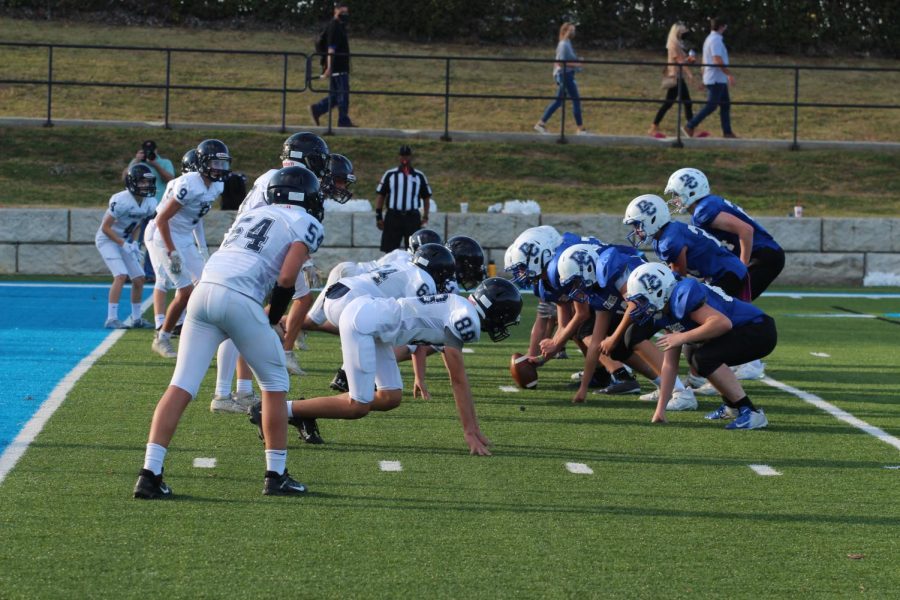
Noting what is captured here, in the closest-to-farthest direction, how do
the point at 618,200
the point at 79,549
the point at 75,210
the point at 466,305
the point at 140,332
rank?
the point at 79,549
the point at 466,305
the point at 140,332
the point at 75,210
the point at 618,200

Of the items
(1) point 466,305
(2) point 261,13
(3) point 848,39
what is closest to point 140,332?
(1) point 466,305

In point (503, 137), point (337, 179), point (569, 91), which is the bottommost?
point (337, 179)

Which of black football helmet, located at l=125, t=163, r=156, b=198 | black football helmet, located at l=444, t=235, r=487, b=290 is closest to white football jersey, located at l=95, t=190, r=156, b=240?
black football helmet, located at l=125, t=163, r=156, b=198

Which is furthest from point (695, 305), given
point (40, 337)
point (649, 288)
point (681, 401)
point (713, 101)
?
point (713, 101)

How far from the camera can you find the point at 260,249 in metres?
6.32

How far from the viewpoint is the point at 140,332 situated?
12766 mm

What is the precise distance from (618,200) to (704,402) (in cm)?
1140

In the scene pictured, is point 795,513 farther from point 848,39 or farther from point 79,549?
point 848,39

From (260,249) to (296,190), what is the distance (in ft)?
1.25

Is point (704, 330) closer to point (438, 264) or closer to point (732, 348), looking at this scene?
point (732, 348)

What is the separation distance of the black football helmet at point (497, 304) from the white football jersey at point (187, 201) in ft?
13.6

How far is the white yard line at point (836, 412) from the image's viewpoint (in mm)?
8242

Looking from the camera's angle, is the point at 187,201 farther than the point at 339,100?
No

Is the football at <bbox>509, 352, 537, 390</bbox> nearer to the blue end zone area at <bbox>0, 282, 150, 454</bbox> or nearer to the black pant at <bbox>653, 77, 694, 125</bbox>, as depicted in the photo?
the blue end zone area at <bbox>0, 282, 150, 454</bbox>
